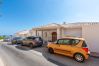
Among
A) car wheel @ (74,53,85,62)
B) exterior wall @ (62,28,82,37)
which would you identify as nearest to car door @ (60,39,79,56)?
car wheel @ (74,53,85,62)

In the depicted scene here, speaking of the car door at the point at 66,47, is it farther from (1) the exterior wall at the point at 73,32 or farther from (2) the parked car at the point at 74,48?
(1) the exterior wall at the point at 73,32

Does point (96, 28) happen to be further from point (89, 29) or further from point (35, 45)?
point (35, 45)

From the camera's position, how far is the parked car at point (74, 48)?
26.3 feet

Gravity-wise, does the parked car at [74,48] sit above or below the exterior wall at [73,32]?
below

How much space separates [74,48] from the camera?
851 cm

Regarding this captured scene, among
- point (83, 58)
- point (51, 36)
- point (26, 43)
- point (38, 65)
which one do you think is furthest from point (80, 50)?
point (51, 36)

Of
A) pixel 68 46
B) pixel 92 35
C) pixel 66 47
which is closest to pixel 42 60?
pixel 66 47

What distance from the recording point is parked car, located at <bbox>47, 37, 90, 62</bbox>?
8026mm

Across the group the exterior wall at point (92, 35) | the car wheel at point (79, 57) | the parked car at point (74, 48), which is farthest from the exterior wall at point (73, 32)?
the car wheel at point (79, 57)

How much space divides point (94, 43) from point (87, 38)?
3.23 ft

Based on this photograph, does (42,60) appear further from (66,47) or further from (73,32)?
(73,32)

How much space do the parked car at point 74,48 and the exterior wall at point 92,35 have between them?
4119 millimetres

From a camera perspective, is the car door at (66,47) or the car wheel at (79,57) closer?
the car wheel at (79,57)

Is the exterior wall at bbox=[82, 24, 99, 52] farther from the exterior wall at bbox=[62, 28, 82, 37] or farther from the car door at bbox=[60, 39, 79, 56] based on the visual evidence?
the car door at bbox=[60, 39, 79, 56]
